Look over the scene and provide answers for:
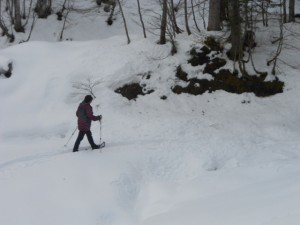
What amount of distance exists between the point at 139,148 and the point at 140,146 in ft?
0.45

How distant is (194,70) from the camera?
603 inches

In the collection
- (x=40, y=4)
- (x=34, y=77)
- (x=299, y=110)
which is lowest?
(x=299, y=110)

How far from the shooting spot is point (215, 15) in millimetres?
16312

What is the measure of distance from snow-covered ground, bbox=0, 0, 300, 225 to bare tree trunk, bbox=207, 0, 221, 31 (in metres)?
1.04

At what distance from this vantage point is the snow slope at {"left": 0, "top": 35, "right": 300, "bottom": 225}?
27.4ft

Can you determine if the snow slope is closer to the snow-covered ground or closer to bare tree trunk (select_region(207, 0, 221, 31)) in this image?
the snow-covered ground

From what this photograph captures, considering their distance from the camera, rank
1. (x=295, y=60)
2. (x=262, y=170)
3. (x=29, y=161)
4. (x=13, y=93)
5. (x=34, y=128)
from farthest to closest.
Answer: (x=295, y=60) → (x=13, y=93) → (x=34, y=128) → (x=29, y=161) → (x=262, y=170)

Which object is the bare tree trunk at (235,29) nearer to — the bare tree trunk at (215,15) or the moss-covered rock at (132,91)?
the bare tree trunk at (215,15)

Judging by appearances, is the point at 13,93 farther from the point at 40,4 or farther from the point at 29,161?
the point at 40,4

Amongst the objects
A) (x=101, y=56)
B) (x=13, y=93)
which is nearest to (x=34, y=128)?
(x=13, y=93)

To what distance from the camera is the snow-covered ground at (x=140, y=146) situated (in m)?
8.36

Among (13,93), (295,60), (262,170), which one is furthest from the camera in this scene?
(295,60)

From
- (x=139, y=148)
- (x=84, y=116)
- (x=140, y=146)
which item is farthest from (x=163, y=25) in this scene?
(x=84, y=116)

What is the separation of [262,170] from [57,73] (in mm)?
8719
